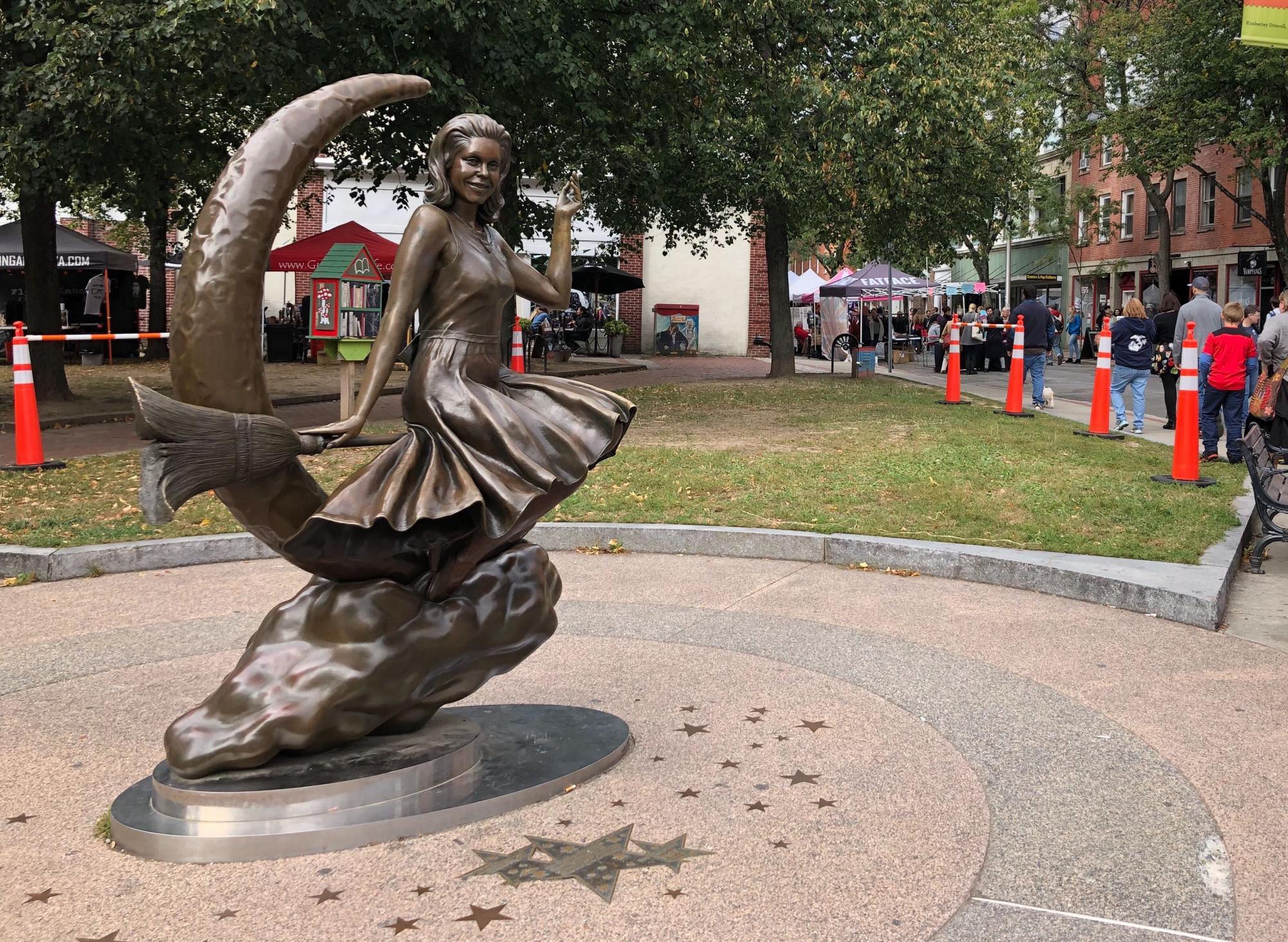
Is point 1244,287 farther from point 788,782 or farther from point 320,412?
point 788,782

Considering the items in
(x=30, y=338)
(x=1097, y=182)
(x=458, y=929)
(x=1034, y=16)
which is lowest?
(x=458, y=929)

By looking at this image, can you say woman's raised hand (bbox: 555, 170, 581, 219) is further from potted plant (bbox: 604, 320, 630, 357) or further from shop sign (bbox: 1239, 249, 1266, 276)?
shop sign (bbox: 1239, 249, 1266, 276)

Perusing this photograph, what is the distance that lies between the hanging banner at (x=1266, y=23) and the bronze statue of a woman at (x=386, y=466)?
28.8 feet

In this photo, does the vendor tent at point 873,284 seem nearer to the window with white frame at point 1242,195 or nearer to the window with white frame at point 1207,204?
the window with white frame at point 1242,195

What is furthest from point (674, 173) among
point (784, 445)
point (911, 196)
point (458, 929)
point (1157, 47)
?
point (458, 929)

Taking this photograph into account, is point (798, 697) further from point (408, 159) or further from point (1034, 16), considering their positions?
point (1034, 16)

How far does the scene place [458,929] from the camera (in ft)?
10.6

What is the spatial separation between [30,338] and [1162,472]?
37.1 ft

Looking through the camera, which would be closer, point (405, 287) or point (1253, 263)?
point (405, 287)

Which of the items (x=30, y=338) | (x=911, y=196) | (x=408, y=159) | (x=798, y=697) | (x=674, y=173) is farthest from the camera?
(x=674, y=173)

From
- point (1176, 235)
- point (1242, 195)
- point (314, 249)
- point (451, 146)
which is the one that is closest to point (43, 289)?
point (314, 249)

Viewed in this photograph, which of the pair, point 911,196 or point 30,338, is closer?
point 30,338

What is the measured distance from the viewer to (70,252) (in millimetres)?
27469

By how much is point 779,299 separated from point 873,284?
6.54m
